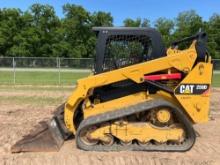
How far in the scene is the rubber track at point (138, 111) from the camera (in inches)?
316

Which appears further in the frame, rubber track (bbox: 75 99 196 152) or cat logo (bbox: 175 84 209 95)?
cat logo (bbox: 175 84 209 95)

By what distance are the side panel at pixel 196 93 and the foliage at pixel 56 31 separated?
41592 millimetres

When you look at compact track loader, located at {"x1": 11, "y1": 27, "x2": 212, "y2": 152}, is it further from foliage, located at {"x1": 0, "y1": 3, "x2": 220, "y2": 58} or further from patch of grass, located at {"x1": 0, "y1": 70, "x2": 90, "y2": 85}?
foliage, located at {"x1": 0, "y1": 3, "x2": 220, "y2": 58}

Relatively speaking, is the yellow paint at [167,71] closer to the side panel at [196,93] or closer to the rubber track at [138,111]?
the side panel at [196,93]

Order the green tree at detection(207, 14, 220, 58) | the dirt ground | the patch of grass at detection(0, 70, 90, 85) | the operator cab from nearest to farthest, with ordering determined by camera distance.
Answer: the dirt ground, the operator cab, the patch of grass at detection(0, 70, 90, 85), the green tree at detection(207, 14, 220, 58)

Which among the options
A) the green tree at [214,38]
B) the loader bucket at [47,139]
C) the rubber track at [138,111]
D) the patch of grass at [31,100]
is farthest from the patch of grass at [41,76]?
the green tree at [214,38]

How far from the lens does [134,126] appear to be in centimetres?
813

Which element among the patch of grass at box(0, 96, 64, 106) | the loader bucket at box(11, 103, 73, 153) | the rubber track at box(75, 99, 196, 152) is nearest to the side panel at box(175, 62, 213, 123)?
the rubber track at box(75, 99, 196, 152)

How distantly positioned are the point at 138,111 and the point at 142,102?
346 millimetres

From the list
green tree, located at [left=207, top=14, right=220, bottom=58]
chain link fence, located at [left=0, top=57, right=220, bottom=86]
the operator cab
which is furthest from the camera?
green tree, located at [left=207, top=14, right=220, bottom=58]

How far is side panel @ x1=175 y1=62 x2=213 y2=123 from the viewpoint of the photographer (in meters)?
8.21

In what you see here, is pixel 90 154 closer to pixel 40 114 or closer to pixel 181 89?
pixel 181 89

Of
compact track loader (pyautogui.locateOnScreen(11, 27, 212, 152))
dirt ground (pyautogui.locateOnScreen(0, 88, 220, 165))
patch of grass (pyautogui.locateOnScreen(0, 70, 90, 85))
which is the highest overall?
compact track loader (pyautogui.locateOnScreen(11, 27, 212, 152))

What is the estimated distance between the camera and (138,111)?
316 inches
